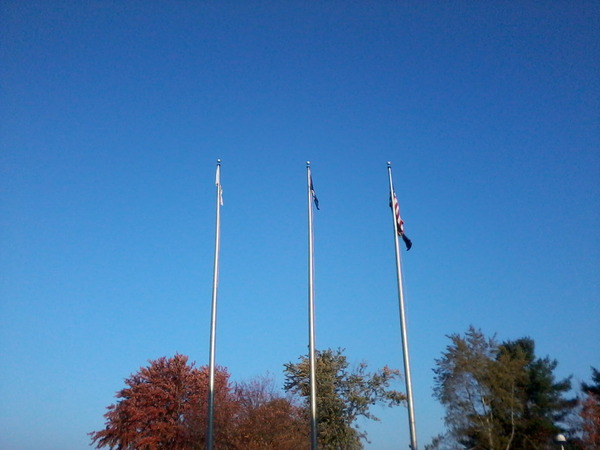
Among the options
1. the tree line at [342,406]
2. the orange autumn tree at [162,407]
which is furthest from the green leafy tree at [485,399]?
the orange autumn tree at [162,407]

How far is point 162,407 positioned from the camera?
4925 cm

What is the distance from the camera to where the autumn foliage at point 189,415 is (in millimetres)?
39219

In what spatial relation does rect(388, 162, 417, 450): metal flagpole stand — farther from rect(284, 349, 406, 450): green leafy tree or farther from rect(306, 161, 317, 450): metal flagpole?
rect(284, 349, 406, 450): green leafy tree

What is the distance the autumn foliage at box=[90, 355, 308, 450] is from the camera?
3922 cm

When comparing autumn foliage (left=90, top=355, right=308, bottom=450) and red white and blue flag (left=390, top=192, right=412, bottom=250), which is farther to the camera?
autumn foliage (left=90, top=355, right=308, bottom=450)

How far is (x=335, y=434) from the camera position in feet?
172

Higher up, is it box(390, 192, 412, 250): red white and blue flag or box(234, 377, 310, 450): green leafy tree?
box(390, 192, 412, 250): red white and blue flag

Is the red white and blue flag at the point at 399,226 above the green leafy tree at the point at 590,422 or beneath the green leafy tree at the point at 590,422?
above

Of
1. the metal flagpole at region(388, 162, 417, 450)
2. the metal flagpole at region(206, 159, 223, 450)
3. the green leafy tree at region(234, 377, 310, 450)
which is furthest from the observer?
the green leafy tree at region(234, 377, 310, 450)

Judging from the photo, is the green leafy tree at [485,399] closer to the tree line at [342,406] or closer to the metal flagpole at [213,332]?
the tree line at [342,406]

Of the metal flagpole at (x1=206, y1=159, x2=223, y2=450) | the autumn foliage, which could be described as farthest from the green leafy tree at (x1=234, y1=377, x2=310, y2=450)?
the metal flagpole at (x1=206, y1=159, x2=223, y2=450)

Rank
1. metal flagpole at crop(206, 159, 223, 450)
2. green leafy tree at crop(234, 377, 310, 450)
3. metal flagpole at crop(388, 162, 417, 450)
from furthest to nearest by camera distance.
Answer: green leafy tree at crop(234, 377, 310, 450)
metal flagpole at crop(206, 159, 223, 450)
metal flagpole at crop(388, 162, 417, 450)

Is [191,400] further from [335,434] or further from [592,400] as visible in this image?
[592,400]

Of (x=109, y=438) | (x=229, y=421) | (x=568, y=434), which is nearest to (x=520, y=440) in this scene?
(x=568, y=434)
